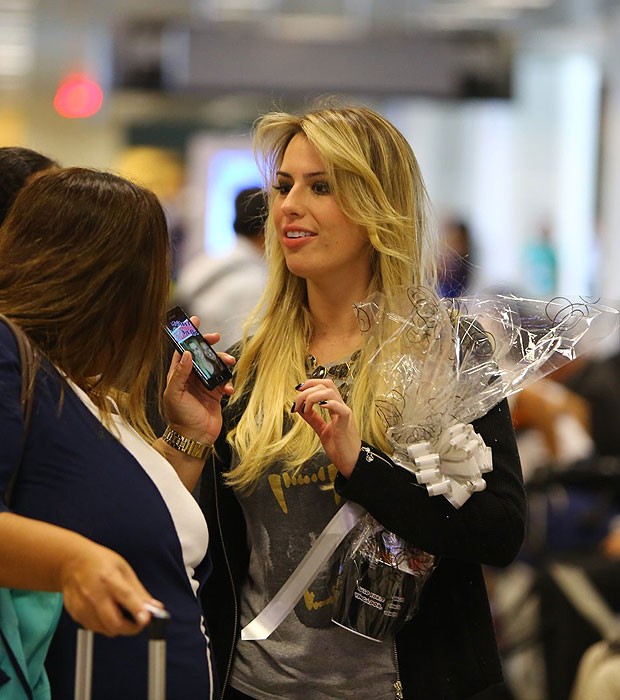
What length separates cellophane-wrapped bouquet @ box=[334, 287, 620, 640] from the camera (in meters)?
2.12

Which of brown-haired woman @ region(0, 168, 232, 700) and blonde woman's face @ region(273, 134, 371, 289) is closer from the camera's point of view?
brown-haired woman @ region(0, 168, 232, 700)

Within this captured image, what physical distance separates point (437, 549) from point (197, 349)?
21.3 inches

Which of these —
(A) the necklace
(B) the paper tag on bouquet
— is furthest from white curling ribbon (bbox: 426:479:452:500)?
(A) the necklace

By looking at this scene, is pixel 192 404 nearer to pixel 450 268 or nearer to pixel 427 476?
pixel 427 476

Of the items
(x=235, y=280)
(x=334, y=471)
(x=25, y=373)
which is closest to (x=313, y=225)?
(x=334, y=471)

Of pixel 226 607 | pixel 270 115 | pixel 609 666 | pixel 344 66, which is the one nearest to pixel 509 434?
pixel 226 607

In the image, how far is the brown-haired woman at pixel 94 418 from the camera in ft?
5.64

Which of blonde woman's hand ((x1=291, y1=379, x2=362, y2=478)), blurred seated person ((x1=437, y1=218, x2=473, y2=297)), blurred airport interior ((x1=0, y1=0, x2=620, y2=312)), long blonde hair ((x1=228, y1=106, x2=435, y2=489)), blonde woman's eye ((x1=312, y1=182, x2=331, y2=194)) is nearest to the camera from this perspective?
blonde woman's hand ((x1=291, y1=379, x2=362, y2=478))

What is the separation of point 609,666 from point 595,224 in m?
8.80

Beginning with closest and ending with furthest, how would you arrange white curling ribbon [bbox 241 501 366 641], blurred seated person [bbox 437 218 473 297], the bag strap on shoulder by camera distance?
1. the bag strap on shoulder
2. white curling ribbon [bbox 241 501 366 641]
3. blurred seated person [bbox 437 218 473 297]

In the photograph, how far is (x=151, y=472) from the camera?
188 cm

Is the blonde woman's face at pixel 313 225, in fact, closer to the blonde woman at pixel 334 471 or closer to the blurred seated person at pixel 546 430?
the blonde woman at pixel 334 471

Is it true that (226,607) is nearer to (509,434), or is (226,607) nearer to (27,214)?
(509,434)

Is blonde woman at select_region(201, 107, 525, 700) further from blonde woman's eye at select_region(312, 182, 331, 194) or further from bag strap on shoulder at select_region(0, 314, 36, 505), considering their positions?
bag strap on shoulder at select_region(0, 314, 36, 505)
